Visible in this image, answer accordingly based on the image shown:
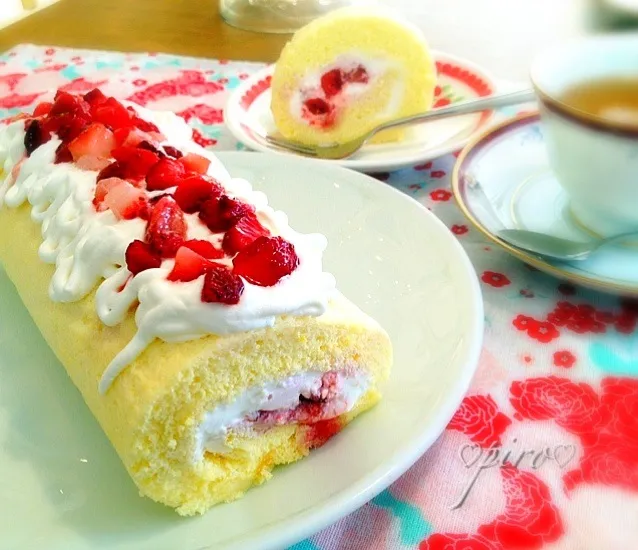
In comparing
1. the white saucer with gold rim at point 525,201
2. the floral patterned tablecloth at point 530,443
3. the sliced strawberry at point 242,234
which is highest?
the sliced strawberry at point 242,234

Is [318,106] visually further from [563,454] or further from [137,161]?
[563,454]

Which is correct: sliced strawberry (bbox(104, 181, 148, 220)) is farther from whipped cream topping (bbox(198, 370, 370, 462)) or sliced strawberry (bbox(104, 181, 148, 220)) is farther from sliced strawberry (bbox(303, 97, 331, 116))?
sliced strawberry (bbox(303, 97, 331, 116))

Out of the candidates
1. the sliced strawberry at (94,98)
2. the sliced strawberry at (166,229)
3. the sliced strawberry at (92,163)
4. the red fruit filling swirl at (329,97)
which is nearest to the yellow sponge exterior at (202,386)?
the sliced strawberry at (166,229)

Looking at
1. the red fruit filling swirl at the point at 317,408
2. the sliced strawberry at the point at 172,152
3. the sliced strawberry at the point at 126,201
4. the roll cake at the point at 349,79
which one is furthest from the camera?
the roll cake at the point at 349,79

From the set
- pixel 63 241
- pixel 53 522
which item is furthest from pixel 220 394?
pixel 63 241

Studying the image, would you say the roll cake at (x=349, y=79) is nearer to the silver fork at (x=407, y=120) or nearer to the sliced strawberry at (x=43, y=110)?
the silver fork at (x=407, y=120)

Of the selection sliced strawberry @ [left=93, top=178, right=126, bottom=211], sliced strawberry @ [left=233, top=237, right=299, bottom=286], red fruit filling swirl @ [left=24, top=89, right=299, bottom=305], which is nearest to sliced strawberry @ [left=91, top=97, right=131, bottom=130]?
red fruit filling swirl @ [left=24, top=89, right=299, bottom=305]
